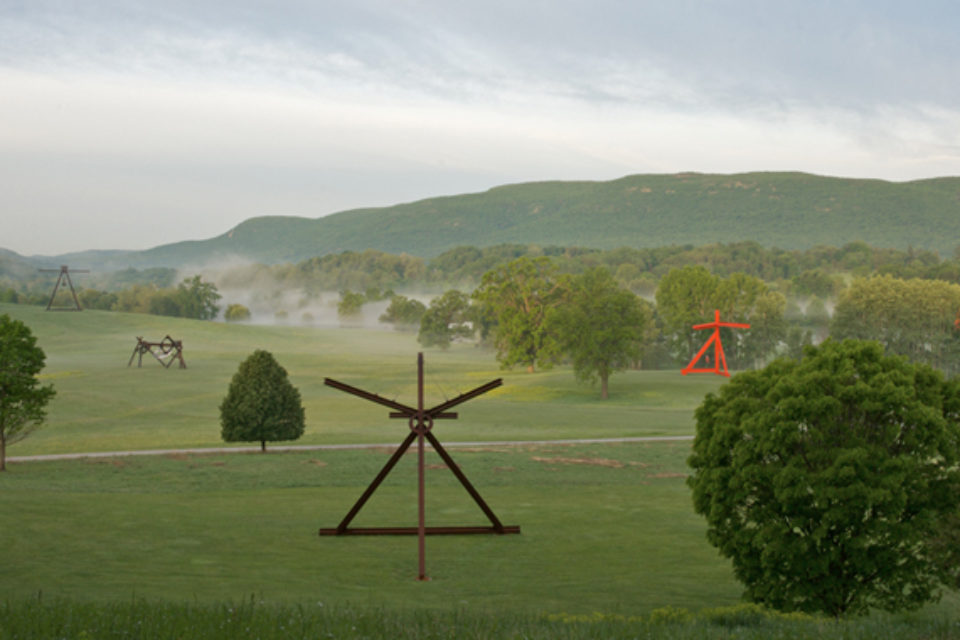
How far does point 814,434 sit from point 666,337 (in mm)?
104315

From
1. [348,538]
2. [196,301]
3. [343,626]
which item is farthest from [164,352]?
[196,301]

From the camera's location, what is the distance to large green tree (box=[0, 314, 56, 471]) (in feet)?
110

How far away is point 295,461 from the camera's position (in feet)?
123

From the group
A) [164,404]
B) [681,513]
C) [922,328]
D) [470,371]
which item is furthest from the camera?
[922,328]

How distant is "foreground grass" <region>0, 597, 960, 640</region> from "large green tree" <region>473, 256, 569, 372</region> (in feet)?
246

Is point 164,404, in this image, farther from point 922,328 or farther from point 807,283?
point 807,283

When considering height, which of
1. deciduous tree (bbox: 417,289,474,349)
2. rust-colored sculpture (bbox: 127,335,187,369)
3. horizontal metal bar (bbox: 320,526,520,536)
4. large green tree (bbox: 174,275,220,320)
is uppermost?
large green tree (bbox: 174,275,220,320)

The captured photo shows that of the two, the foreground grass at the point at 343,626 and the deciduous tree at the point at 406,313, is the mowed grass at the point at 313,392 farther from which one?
the foreground grass at the point at 343,626

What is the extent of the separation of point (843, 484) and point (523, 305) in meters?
79.7

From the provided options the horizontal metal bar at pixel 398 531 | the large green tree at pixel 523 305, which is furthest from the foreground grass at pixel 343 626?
→ the large green tree at pixel 523 305

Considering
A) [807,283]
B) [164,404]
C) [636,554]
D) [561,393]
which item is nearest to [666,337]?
[561,393]

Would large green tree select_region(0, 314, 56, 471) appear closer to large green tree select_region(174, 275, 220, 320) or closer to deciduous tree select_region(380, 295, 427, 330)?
deciduous tree select_region(380, 295, 427, 330)

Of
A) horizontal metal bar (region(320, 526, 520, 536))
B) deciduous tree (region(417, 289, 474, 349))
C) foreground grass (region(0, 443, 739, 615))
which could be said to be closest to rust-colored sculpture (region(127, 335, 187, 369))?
deciduous tree (region(417, 289, 474, 349))

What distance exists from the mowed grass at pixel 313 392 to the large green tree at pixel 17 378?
9444 mm
